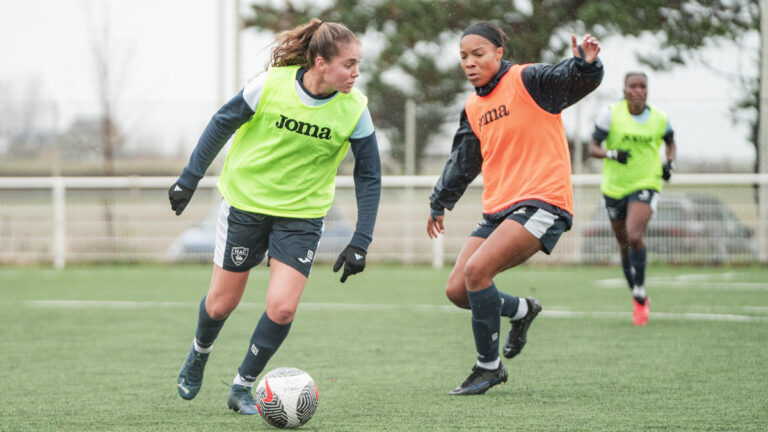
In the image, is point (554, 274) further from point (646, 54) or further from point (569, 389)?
point (569, 389)

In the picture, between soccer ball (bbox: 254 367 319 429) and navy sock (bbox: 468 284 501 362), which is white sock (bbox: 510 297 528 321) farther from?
soccer ball (bbox: 254 367 319 429)

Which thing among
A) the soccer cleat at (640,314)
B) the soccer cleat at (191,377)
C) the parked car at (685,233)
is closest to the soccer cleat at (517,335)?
the soccer cleat at (191,377)

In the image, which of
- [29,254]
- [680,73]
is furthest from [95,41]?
[680,73]

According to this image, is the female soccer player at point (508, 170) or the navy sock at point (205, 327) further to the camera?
the female soccer player at point (508, 170)

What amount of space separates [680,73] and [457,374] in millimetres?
11621

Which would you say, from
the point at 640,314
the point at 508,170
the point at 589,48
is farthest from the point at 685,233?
the point at 589,48

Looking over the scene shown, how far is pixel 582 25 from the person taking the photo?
17531 millimetres

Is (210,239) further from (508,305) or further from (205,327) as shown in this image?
(205,327)

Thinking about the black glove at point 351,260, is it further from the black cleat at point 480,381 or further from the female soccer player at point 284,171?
the black cleat at point 480,381

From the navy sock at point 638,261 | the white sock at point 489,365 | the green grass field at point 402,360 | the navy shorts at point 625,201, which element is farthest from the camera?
the navy shorts at point 625,201

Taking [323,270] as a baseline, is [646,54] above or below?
above

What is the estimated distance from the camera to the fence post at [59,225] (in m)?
15.6

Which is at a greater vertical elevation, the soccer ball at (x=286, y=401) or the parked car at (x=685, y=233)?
the soccer ball at (x=286, y=401)

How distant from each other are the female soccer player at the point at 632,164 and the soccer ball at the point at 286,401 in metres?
4.78
